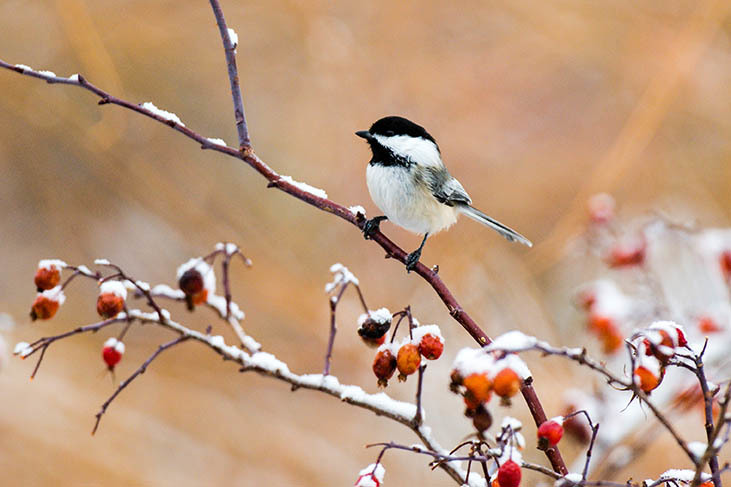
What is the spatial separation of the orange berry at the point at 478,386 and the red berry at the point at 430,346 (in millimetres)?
118

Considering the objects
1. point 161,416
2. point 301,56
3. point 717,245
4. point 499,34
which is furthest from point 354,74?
point 717,245

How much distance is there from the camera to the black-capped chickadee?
1.28m

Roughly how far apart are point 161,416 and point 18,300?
0.88 metres

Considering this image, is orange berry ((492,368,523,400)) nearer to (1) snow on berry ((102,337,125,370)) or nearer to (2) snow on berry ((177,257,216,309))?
(2) snow on berry ((177,257,216,309))

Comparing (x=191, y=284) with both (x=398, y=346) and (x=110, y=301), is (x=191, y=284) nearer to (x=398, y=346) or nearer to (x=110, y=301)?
(x=110, y=301)

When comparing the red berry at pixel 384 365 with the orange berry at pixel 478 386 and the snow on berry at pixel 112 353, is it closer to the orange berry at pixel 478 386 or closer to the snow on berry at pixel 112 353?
the orange berry at pixel 478 386

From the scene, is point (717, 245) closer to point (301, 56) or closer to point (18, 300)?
point (301, 56)

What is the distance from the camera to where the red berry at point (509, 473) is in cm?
60

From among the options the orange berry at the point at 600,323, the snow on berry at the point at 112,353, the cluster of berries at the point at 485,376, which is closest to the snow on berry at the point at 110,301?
the snow on berry at the point at 112,353

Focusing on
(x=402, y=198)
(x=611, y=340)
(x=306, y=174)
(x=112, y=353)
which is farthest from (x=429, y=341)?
(x=306, y=174)

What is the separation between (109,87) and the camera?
2564 millimetres

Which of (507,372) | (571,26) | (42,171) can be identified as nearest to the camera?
(507,372)

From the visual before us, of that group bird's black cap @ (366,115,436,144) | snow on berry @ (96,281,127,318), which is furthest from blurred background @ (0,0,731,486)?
snow on berry @ (96,281,127,318)

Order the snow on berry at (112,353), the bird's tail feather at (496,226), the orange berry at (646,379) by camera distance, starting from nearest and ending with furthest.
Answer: the orange berry at (646,379) < the snow on berry at (112,353) < the bird's tail feather at (496,226)
